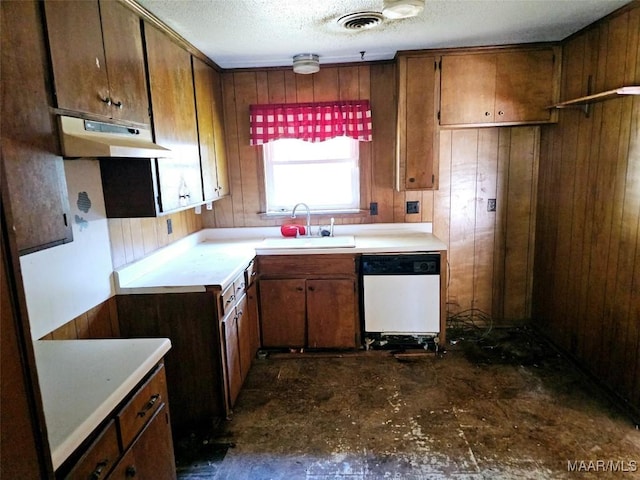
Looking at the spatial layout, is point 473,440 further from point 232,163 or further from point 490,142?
point 232,163

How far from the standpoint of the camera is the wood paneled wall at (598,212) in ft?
7.97

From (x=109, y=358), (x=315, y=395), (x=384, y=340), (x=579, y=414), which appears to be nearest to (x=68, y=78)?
(x=109, y=358)

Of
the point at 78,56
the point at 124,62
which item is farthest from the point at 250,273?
the point at 78,56

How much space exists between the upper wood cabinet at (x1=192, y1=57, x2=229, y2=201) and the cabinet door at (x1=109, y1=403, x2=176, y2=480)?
1791 mm

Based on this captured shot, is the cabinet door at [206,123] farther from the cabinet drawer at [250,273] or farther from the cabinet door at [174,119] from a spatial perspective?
the cabinet drawer at [250,273]

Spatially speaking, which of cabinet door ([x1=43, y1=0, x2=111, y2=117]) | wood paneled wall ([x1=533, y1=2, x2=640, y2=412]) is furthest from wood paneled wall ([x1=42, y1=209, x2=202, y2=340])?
wood paneled wall ([x1=533, y1=2, x2=640, y2=412])

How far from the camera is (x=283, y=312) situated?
3.37 meters

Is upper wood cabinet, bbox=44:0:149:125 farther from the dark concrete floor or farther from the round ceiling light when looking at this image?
the dark concrete floor

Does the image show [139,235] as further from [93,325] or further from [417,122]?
[417,122]

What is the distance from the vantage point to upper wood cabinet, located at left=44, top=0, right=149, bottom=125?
1.49 m

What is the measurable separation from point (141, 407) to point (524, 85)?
3.31 meters

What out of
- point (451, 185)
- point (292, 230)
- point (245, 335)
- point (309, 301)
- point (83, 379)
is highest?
point (451, 185)

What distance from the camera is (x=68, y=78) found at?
1525mm

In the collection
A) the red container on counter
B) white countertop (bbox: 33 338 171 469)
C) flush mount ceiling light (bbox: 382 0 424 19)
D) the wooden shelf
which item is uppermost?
flush mount ceiling light (bbox: 382 0 424 19)
